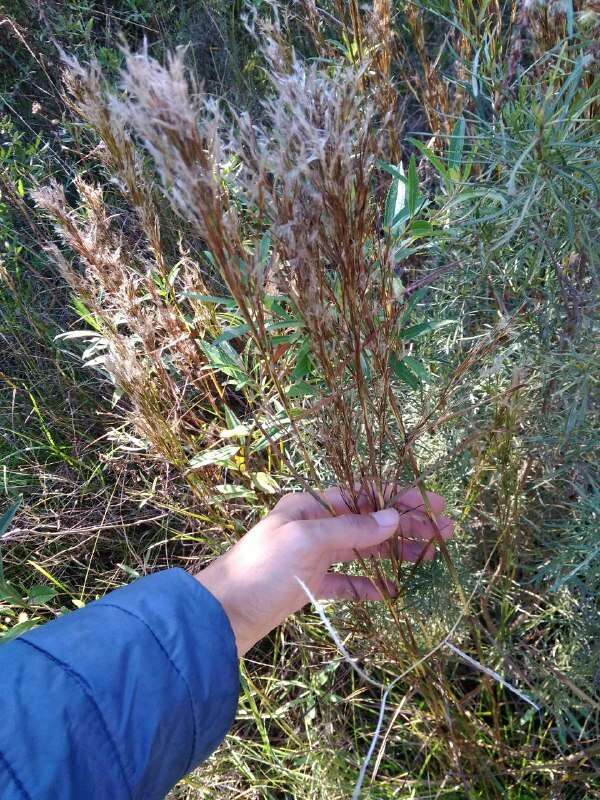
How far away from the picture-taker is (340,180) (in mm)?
795

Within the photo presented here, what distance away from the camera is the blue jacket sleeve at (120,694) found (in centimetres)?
93

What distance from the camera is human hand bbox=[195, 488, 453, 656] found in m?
1.16

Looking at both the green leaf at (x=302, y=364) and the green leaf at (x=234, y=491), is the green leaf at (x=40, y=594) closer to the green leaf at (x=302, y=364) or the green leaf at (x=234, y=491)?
the green leaf at (x=234, y=491)

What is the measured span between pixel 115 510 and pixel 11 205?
3.86ft

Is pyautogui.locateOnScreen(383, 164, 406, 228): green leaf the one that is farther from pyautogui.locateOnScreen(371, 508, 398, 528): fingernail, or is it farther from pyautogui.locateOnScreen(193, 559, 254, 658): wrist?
pyautogui.locateOnScreen(193, 559, 254, 658): wrist

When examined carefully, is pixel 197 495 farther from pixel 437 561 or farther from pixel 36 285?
pixel 36 285

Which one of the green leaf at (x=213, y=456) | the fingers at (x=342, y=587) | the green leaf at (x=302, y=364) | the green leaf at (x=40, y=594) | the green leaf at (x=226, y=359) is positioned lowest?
the fingers at (x=342, y=587)

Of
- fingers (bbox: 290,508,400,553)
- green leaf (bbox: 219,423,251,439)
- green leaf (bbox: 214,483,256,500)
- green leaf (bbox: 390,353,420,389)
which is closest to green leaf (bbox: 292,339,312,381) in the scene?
green leaf (bbox: 390,353,420,389)

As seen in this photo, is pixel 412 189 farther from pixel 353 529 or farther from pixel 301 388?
pixel 353 529

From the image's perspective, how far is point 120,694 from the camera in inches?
39.9

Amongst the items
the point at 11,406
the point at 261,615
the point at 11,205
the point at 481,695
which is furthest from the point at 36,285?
the point at 481,695

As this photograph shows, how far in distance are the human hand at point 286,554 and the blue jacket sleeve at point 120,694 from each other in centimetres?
7

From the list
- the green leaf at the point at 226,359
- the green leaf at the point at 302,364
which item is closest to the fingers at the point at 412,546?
the green leaf at the point at 302,364

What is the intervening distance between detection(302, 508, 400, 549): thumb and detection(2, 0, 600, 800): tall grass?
0.14ft
